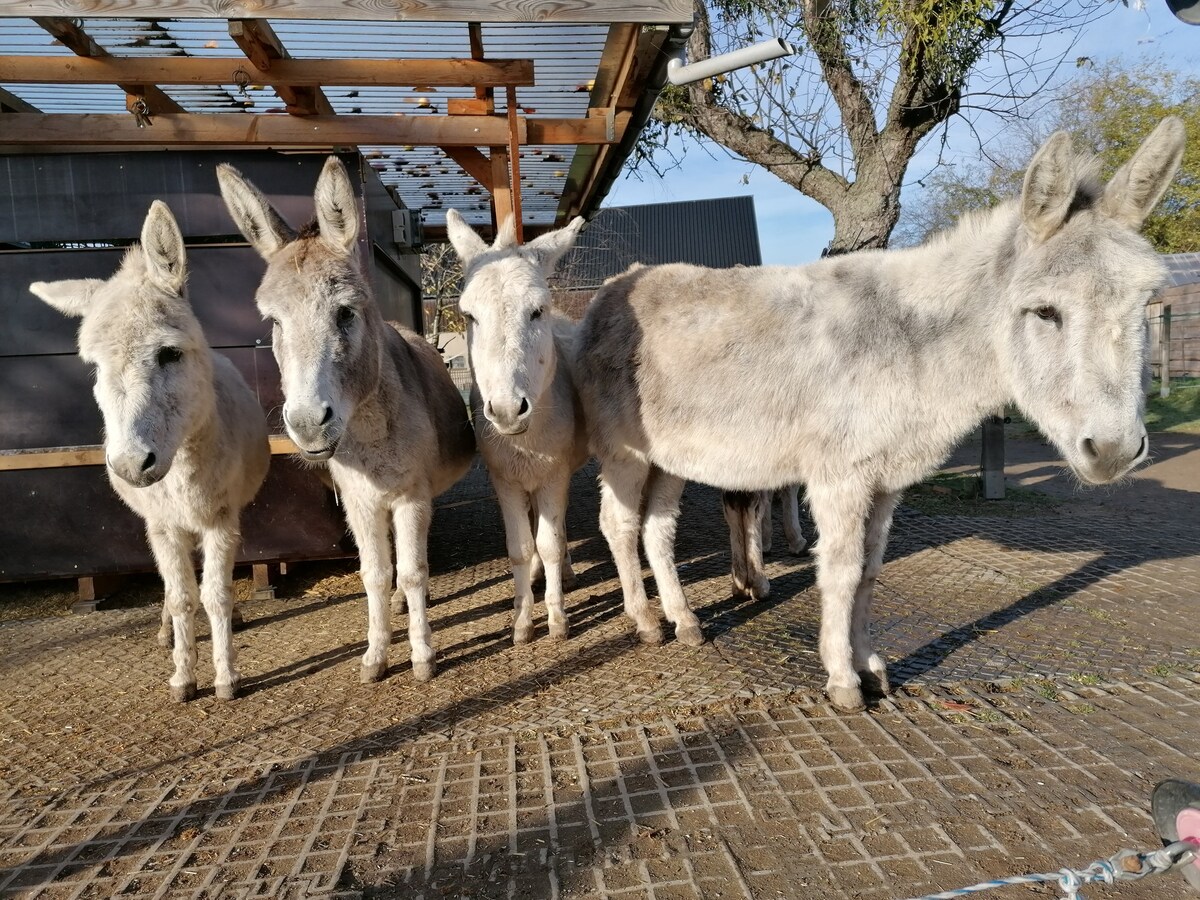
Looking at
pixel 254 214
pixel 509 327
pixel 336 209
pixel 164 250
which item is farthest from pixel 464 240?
pixel 164 250

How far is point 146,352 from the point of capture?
145 inches

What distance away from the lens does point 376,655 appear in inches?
173

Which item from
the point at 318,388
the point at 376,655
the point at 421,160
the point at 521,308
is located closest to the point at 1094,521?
the point at 521,308

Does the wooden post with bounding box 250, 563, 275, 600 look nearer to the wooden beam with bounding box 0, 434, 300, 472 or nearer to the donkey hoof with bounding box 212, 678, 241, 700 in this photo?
the wooden beam with bounding box 0, 434, 300, 472

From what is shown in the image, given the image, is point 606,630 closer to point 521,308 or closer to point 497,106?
point 521,308

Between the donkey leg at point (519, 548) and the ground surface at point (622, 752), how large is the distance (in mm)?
206

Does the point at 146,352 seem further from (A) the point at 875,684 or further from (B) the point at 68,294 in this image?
(A) the point at 875,684

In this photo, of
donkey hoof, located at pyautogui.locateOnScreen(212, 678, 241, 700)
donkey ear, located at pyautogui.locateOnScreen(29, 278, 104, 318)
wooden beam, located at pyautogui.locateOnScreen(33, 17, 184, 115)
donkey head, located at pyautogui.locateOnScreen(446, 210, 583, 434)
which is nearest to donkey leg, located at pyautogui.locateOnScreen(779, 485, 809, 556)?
donkey head, located at pyautogui.locateOnScreen(446, 210, 583, 434)

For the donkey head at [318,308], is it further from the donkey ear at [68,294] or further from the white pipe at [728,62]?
the white pipe at [728,62]

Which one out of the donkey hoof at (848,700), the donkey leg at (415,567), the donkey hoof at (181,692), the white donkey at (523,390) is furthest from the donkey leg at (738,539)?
the donkey hoof at (181,692)

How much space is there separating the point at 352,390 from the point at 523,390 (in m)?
0.91

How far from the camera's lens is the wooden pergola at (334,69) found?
4328 mm

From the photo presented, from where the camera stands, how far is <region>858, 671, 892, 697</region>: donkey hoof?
3832 millimetres

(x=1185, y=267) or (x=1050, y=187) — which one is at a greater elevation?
(x=1185, y=267)
